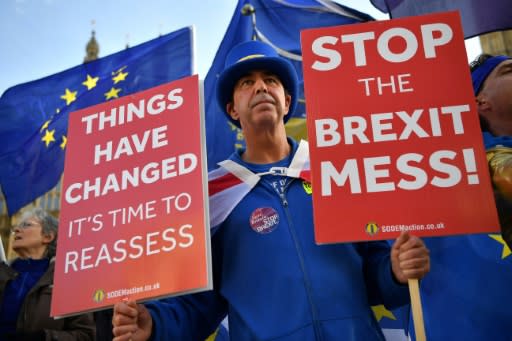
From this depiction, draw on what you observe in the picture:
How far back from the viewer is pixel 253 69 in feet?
12.1

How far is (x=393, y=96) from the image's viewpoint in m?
3.08

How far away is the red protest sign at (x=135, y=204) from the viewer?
2.99m

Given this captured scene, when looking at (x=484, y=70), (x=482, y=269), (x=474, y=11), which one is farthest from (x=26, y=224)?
(x=474, y=11)

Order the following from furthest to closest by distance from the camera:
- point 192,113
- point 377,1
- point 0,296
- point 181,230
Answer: point 377,1 < point 0,296 < point 192,113 < point 181,230

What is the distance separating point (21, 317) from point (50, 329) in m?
0.28

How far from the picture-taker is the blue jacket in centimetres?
295

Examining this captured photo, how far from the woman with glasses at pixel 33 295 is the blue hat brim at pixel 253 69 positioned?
1.81m

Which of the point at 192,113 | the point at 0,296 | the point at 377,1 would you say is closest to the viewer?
the point at 192,113

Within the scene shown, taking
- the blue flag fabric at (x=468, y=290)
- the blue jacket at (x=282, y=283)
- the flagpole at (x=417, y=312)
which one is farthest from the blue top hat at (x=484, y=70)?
the flagpole at (x=417, y=312)

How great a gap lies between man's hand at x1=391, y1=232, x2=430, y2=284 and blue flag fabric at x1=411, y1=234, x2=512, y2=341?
90 centimetres

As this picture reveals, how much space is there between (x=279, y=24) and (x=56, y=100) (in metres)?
2.80

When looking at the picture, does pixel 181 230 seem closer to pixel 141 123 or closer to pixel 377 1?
pixel 141 123

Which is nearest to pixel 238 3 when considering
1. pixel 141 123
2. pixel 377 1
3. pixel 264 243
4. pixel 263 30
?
pixel 263 30

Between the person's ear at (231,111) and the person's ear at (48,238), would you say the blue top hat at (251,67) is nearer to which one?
the person's ear at (231,111)
